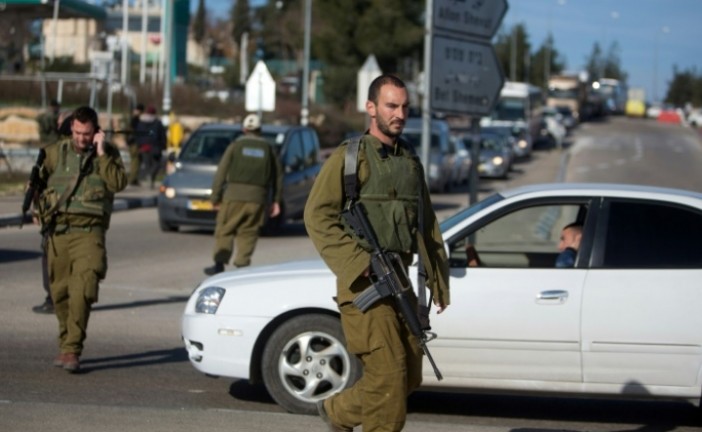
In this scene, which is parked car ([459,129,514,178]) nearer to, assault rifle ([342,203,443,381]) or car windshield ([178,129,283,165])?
car windshield ([178,129,283,165])

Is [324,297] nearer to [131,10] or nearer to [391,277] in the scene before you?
[391,277]

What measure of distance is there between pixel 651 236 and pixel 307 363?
2181 millimetres

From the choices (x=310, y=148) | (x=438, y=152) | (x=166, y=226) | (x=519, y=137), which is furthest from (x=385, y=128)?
(x=519, y=137)

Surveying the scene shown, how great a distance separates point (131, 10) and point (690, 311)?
221 ft

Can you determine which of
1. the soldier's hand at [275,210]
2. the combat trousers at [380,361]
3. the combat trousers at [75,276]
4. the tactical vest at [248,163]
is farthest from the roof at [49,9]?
the combat trousers at [380,361]

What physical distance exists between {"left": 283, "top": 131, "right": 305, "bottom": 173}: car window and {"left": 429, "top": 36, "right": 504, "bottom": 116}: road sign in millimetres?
6703

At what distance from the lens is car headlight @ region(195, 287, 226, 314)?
24.4 feet

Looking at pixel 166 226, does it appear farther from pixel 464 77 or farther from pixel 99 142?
pixel 99 142

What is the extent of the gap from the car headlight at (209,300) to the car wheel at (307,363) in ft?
1.38

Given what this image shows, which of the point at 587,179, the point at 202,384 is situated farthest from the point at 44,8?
the point at 202,384

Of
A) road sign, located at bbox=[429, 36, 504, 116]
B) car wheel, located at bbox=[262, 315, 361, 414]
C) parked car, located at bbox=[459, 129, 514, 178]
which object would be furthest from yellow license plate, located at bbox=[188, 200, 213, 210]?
parked car, located at bbox=[459, 129, 514, 178]

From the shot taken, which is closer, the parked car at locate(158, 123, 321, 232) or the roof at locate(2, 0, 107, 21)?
the parked car at locate(158, 123, 321, 232)

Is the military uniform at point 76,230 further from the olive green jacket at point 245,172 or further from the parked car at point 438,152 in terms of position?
the parked car at point 438,152

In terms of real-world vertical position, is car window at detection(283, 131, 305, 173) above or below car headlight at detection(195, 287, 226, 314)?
above
